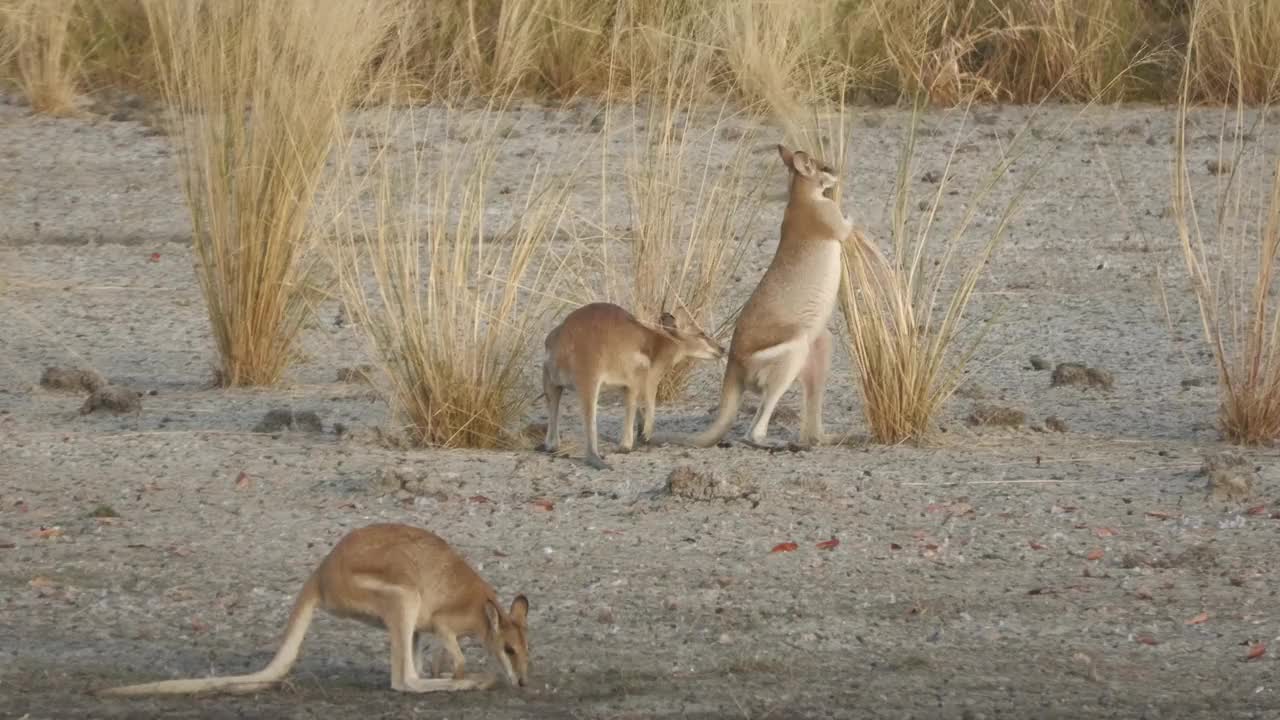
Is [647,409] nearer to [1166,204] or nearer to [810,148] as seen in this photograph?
[810,148]

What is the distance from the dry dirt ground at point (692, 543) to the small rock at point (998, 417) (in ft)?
0.20

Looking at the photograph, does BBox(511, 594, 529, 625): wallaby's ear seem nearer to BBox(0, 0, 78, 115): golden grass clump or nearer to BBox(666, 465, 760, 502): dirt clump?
BBox(666, 465, 760, 502): dirt clump

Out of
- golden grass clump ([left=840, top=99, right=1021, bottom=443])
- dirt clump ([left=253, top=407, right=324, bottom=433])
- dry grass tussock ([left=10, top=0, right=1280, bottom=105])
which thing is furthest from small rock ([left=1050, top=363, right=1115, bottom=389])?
dry grass tussock ([left=10, top=0, right=1280, bottom=105])

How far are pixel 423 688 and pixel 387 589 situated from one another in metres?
0.32

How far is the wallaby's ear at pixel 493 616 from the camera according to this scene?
539 cm

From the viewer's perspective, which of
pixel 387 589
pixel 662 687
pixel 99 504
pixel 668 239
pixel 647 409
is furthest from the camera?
pixel 668 239

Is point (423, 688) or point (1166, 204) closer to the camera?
point (423, 688)

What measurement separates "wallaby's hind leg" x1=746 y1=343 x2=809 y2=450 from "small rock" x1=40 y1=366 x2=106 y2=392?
282cm

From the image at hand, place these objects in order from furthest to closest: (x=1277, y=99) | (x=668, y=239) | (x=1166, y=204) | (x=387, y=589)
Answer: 1. (x=1277, y=99)
2. (x=1166, y=204)
3. (x=668, y=239)
4. (x=387, y=589)

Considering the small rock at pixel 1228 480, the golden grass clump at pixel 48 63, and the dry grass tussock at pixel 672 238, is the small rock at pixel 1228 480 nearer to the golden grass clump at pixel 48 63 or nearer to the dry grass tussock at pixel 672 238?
the dry grass tussock at pixel 672 238

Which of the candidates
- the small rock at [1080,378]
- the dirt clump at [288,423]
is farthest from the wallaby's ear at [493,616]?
the small rock at [1080,378]

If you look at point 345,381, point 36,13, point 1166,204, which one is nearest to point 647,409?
point 345,381

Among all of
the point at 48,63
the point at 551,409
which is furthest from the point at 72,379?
the point at 48,63

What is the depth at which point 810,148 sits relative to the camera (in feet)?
29.8
